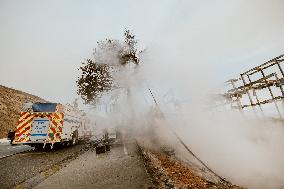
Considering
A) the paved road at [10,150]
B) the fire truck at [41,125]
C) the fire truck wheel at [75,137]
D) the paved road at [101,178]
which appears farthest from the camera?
the fire truck wheel at [75,137]

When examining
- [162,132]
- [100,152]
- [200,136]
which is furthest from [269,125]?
[100,152]

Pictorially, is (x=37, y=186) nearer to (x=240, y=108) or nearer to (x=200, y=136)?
(x=200, y=136)

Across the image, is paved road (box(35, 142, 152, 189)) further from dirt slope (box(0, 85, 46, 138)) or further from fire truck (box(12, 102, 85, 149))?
dirt slope (box(0, 85, 46, 138))

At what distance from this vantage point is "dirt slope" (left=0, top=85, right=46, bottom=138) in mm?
30636

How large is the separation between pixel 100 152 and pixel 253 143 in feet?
25.0

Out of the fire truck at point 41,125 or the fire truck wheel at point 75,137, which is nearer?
the fire truck at point 41,125

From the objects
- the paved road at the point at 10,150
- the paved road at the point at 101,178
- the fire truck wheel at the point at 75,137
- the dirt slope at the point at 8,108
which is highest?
the dirt slope at the point at 8,108

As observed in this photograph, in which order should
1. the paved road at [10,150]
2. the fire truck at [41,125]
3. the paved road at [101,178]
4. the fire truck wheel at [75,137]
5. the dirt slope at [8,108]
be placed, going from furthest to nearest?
the dirt slope at [8,108] < the fire truck wheel at [75,137] < the fire truck at [41,125] < the paved road at [10,150] < the paved road at [101,178]

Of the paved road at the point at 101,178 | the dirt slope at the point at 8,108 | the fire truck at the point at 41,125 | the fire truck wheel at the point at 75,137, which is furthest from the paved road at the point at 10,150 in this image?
the dirt slope at the point at 8,108

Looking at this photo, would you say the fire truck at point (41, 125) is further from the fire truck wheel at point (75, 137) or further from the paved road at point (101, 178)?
the paved road at point (101, 178)

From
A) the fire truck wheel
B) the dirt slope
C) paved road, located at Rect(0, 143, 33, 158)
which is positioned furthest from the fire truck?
the dirt slope

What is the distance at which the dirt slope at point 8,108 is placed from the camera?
30.6 m

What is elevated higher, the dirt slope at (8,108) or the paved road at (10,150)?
the dirt slope at (8,108)

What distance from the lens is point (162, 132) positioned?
46.0ft
